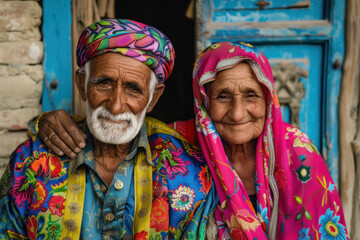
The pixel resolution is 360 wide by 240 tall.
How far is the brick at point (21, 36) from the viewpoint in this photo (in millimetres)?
2475

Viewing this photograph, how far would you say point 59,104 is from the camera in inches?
102

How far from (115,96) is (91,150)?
0.35 m

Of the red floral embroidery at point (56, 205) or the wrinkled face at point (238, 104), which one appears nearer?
the red floral embroidery at point (56, 205)

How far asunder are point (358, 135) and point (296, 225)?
1.18m

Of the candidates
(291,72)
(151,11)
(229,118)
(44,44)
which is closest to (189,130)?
(229,118)

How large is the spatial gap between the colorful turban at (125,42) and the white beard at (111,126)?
1.03ft

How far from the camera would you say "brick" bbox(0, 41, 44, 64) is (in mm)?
2471

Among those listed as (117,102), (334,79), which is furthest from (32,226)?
(334,79)

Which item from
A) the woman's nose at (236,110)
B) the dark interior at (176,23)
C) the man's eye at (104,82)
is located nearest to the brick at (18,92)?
the man's eye at (104,82)

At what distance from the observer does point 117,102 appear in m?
1.84

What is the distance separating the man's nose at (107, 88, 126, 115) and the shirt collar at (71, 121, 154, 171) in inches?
8.5

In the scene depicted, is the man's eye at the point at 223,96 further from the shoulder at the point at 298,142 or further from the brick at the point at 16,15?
the brick at the point at 16,15

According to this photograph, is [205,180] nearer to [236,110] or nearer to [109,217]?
[236,110]

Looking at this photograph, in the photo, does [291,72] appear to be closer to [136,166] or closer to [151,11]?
[136,166]
